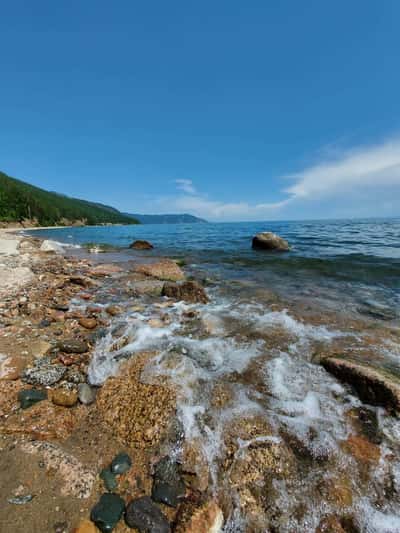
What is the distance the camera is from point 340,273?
34.8 ft

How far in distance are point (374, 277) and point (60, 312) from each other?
12470mm

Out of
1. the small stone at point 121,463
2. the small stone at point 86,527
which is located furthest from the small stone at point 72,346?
the small stone at point 86,527

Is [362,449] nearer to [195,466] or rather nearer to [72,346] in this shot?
[195,466]

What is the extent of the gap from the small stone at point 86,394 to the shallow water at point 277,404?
0.69 feet

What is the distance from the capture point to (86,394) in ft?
9.69

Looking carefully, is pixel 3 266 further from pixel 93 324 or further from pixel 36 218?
pixel 36 218

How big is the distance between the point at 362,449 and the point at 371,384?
952mm

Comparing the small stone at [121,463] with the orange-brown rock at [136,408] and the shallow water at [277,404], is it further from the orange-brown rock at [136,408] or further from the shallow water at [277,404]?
the shallow water at [277,404]


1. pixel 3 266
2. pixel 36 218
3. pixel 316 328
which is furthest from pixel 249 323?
pixel 36 218

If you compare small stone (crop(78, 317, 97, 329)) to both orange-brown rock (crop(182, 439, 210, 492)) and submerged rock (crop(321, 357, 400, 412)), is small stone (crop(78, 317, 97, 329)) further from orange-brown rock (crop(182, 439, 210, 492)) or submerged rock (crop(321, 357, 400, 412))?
submerged rock (crop(321, 357, 400, 412))

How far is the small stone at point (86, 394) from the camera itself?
287cm

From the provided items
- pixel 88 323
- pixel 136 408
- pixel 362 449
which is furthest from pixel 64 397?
Result: pixel 362 449

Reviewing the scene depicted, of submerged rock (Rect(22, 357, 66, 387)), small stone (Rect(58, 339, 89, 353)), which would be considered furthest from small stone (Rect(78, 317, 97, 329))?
submerged rock (Rect(22, 357, 66, 387))

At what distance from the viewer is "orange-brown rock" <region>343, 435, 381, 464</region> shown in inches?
88.2
